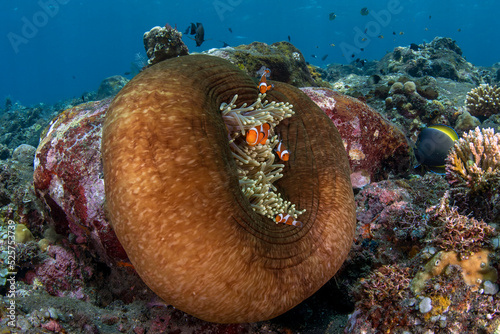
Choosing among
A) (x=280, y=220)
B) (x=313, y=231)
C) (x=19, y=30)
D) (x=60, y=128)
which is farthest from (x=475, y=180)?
(x=19, y=30)

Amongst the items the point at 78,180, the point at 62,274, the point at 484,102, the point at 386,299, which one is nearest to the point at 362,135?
the point at 386,299

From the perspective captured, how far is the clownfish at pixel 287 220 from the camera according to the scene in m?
2.12

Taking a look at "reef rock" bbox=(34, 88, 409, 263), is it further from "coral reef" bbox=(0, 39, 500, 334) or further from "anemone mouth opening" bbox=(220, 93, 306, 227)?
"anemone mouth opening" bbox=(220, 93, 306, 227)

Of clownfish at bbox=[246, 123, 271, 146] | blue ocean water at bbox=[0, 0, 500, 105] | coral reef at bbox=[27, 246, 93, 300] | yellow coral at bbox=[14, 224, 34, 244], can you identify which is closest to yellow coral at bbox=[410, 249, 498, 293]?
clownfish at bbox=[246, 123, 271, 146]

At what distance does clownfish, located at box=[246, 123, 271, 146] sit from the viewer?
2201 mm

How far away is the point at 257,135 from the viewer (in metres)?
2.23

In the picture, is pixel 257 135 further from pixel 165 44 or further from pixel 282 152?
pixel 165 44

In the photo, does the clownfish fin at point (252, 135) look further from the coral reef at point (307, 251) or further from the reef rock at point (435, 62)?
the reef rock at point (435, 62)

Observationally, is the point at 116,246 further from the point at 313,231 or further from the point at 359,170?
the point at 359,170

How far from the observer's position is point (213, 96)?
6.98ft

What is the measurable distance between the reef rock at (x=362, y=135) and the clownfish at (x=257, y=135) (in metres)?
1.82

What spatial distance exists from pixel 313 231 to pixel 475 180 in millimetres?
1886

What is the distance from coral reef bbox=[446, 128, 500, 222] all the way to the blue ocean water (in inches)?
3632

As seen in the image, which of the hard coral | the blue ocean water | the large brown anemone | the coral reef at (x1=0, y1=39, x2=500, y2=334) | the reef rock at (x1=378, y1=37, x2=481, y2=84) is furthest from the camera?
the blue ocean water
